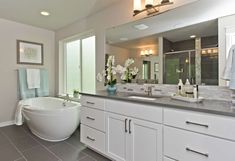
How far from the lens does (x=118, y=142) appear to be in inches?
68.0

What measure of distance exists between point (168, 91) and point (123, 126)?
2.44 feet

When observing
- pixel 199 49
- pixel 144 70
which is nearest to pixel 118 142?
pixel 144 70

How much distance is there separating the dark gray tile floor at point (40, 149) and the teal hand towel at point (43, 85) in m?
1.11

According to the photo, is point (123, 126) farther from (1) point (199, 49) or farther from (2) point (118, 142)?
(1) point (199, 49)

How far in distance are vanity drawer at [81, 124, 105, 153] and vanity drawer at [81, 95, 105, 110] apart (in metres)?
0.32

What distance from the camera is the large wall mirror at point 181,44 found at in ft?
5.15

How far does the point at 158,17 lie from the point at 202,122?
1482mm

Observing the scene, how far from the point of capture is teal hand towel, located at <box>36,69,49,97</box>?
367cm

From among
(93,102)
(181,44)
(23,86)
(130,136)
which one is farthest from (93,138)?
(23,86)

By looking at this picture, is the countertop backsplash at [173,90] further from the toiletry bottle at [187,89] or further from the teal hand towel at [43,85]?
the teal hand towel at [43,85]

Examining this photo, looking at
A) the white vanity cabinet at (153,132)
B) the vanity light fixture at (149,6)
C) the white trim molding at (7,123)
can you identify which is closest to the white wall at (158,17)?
the vanity light fixture at (149,6)

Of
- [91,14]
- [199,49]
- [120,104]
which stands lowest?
[120,104]

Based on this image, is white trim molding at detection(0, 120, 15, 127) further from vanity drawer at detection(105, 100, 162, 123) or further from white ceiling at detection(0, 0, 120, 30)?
vanity drawer at detection(105, 100, 162, 123)

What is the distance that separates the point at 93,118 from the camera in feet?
6.63
